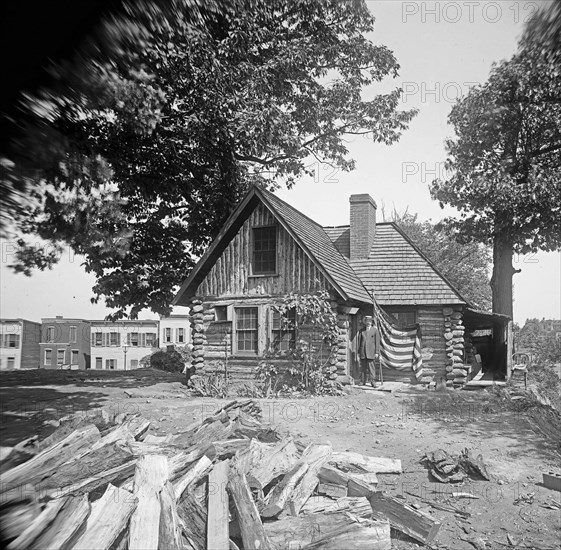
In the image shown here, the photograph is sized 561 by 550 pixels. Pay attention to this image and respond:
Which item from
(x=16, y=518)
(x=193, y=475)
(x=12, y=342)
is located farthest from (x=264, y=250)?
(x=12, y=342)

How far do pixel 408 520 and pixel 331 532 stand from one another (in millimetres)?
1082

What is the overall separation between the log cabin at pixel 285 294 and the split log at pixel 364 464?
743 cm

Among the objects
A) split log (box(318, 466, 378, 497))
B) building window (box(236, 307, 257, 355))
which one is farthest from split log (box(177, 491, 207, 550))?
building window (box(236, 307, 257, 355))

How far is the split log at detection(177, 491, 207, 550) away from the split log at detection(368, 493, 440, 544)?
2.11m

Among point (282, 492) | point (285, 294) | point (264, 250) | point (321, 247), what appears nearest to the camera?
point (282, 492)

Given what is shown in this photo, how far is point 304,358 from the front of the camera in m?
14.9

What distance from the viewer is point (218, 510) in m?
4.92

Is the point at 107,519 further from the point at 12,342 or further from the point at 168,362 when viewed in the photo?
the point at 12,342

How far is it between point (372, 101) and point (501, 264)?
10.1m

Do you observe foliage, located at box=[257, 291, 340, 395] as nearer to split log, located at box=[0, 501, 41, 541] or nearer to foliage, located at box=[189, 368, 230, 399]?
foliage, located at box=[189, 368, 230, 399]

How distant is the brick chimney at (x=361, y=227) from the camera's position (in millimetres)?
19844

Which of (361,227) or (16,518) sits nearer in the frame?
(16,518)

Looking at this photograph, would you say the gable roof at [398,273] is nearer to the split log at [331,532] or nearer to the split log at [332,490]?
the split log at [332,490]

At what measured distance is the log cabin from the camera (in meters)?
15.5
